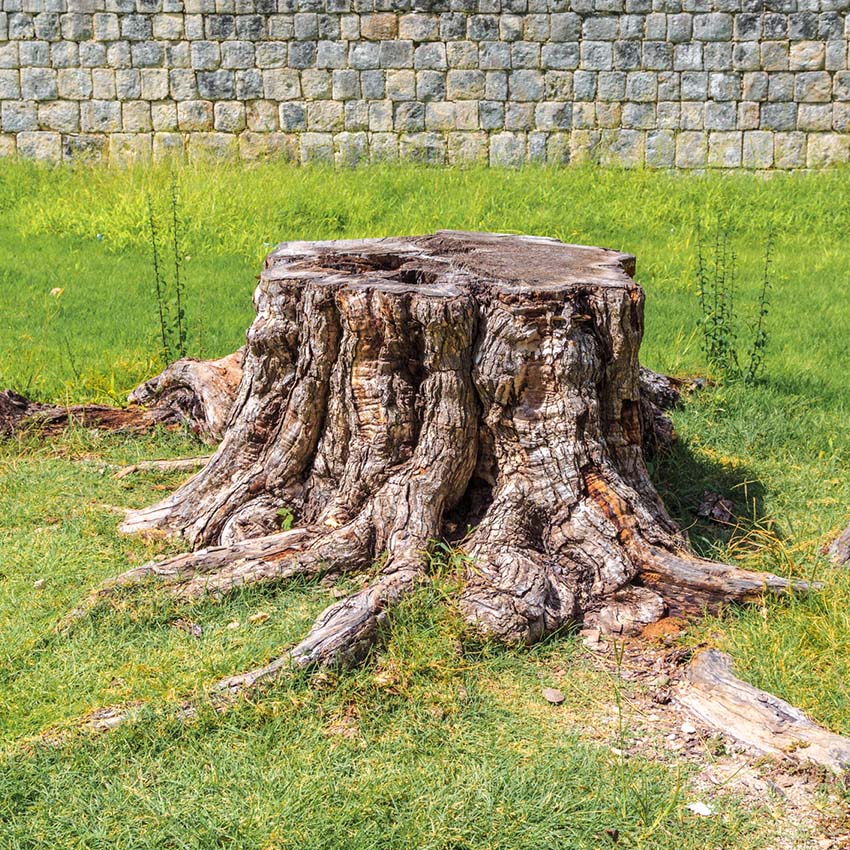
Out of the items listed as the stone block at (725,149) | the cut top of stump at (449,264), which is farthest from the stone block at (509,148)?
the cut top of stump at (449,264)

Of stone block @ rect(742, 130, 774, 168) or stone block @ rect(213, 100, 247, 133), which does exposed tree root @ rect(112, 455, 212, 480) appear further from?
stone block @ rect(742, 130, 774, 168)

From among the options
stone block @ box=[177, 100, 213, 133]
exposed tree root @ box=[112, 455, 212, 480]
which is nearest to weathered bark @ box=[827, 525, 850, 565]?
exposed tree root @ box=[112, 455, 212, 480]

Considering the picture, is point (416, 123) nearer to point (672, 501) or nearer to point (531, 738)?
point (672, 501)

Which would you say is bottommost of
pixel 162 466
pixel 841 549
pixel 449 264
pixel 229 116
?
pixel 162 466

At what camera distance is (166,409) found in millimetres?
5309

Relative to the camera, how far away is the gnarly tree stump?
328 cm

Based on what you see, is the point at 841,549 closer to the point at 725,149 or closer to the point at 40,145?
the point at 725,149

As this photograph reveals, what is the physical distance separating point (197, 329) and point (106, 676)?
162 inches

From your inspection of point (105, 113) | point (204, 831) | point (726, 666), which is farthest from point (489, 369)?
point (105, 113)

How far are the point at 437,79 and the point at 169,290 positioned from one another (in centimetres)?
540

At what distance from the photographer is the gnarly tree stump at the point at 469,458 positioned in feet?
10.8

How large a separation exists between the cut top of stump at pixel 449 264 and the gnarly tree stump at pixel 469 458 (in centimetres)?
2

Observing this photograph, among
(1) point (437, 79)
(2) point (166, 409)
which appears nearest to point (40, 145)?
(1) point (437, 79)

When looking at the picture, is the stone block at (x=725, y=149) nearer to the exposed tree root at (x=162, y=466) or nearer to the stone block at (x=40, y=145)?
the stone block at (x=40, y=145)
